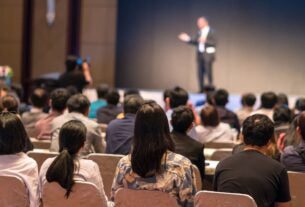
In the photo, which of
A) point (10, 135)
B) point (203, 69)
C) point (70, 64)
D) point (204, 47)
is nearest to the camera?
point (10, 135)

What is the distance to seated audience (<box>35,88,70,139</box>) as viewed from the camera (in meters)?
5.47

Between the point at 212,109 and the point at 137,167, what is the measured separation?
8.28ft

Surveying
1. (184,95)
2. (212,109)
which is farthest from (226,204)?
(184,95)

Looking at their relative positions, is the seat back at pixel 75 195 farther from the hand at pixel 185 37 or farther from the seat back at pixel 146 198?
the hand at pixel 185 37

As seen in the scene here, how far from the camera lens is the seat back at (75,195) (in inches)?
128

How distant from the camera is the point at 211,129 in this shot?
5652 millimetres

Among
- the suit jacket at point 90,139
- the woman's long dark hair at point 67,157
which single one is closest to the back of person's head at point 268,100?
the suit jacket at point 90,139

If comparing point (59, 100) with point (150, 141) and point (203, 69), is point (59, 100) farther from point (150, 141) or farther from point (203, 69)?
point (203, 69)

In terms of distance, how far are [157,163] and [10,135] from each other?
0.94m

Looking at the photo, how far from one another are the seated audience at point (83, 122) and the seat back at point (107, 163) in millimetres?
552

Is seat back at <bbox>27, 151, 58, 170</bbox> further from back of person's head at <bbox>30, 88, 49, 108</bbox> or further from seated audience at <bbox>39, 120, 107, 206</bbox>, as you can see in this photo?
back of person's head at <bbox>30, 88, 49, 108</bbox>

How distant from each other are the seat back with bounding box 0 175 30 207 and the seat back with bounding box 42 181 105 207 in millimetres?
185

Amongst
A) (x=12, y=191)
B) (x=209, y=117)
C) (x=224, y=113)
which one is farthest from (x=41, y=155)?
(x=224, y=113)

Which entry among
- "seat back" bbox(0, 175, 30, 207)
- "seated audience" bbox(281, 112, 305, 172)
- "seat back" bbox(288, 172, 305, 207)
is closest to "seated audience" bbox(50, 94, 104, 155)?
"seat back" bbox(0, 175, 30, 207)
